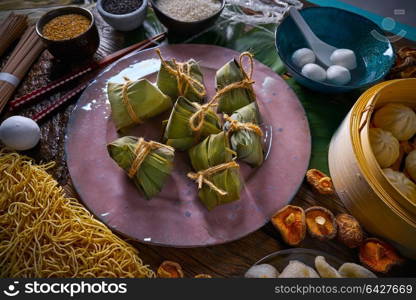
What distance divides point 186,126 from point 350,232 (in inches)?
29.9

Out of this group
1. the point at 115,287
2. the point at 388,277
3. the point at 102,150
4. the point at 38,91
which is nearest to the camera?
the point at 115,287

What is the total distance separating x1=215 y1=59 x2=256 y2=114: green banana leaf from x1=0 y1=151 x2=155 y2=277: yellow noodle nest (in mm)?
732

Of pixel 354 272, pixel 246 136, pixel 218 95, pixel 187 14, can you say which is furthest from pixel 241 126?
pixel 187 14

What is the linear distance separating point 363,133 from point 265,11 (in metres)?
1.15

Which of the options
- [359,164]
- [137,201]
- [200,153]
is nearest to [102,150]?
[137,201]

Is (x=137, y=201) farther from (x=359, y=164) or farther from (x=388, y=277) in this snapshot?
(x=388, y=277)

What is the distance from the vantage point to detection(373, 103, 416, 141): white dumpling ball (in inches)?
55.9

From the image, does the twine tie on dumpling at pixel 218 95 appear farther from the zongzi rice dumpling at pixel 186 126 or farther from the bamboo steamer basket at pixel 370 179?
the bamboo steamer basket at pixel 370 179

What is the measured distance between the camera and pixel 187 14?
186cm

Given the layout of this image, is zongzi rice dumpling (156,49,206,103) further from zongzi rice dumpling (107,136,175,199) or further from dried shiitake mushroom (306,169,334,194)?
dried shiitake mushroom (306,169,334,194)

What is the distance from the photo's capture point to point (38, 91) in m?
1.64

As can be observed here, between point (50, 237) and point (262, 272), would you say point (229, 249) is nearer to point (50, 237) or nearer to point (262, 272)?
point (262, 272)

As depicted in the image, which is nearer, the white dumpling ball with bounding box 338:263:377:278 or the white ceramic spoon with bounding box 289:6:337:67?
the white dumpling ball with bounding box 338:263:377:278

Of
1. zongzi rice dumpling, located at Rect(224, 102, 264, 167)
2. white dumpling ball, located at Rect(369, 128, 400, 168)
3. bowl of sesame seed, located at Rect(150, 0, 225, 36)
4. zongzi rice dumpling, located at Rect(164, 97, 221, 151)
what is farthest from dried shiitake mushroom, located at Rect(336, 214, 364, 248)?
bowl of sesame seed, located at Rect(150, 0, 225, 36)
